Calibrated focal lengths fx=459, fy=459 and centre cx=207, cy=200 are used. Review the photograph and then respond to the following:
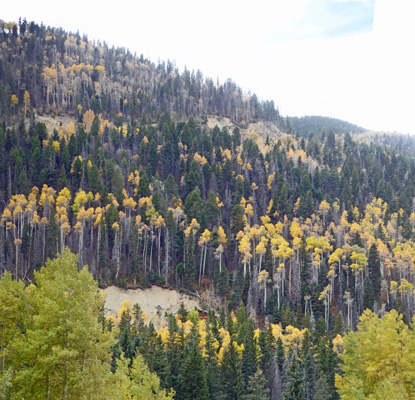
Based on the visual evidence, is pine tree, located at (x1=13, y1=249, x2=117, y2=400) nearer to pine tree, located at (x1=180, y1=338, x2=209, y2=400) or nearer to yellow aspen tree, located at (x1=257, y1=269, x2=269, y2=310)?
pine tree, located at (x1=180, y1=338, x2=209, y2=400)

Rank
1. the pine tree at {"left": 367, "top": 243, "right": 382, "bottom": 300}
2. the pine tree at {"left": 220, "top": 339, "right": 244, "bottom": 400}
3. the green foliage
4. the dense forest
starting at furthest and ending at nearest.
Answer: the pine tree at {"left": 367, "top": 243, "right": 382, "bottom": 300} → the pine tree at {"left": 220, "top": 339, "right": 244, "bottom": 400} → the green foliage → the dense forest

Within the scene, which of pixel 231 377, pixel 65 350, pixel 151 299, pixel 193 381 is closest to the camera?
pixel 65 350

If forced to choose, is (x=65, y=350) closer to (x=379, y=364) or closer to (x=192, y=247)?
(x=379, y=364)

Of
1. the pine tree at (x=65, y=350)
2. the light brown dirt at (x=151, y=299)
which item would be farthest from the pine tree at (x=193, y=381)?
the light brown dirt at (x=151, y=299)

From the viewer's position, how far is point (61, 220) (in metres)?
115

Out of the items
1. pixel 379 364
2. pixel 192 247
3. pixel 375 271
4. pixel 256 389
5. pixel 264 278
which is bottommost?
pixel 256 389

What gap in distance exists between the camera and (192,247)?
390 ft

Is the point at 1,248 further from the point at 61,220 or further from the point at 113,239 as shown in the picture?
the point at 113,239

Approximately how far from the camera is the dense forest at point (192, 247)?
30734 mm

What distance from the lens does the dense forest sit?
3073 centimetres

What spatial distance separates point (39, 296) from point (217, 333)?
155 ft

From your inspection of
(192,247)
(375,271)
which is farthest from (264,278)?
(375,271)

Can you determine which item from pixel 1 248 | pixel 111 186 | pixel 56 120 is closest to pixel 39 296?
pixel 1 248

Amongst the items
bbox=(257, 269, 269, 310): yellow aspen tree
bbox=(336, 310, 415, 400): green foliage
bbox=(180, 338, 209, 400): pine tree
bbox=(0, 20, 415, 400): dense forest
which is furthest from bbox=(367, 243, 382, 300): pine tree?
bbox=(336, 310, 415, 400): green foliage
